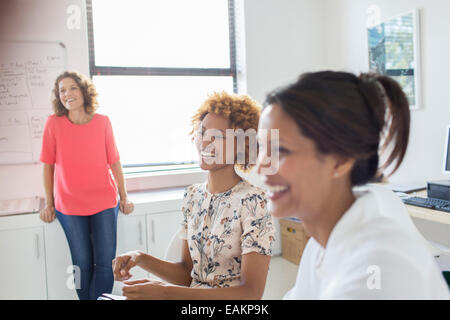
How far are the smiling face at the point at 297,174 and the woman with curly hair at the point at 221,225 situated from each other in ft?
1.67

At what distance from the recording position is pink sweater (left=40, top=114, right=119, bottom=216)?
8.47 feet

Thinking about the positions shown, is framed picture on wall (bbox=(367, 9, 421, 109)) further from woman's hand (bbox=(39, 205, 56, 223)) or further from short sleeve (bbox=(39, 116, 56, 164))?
woman's hand (bbox=(39, 205, 56, 223))

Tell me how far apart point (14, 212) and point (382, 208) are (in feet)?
8.52

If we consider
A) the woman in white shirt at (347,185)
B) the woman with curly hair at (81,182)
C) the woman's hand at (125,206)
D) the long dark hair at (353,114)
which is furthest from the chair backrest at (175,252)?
the woman's hand at (125,206)

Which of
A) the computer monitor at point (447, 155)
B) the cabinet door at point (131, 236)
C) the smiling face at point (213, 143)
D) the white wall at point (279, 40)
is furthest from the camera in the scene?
the white wall at point (279, 40)

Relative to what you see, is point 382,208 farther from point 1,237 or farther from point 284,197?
point 1,237

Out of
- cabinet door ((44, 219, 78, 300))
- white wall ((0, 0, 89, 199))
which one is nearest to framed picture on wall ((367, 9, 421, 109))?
white wall ((0, 0, 89, 199))

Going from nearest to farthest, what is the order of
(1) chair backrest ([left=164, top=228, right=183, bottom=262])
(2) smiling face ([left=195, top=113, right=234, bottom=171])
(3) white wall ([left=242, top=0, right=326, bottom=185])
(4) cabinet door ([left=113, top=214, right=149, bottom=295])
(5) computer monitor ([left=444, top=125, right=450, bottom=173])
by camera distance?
(2) smiling face ([left=195, top=113, right=234, bottom=171]) → (1) chair backrest ([left=164, top=228, right=183, bottom=262]) → (5) computer monitor ([left=444, top=125, right=450, bottom=173]) → (4) cabinet door ([left=113, top=214, right=149, bottom=295]) → (3) white wall ([left=242, top=0, right=326, bottom=185])

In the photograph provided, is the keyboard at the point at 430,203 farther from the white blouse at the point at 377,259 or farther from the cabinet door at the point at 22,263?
the cabinet door at the point at 22,263

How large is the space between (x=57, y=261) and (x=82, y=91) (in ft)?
3.88

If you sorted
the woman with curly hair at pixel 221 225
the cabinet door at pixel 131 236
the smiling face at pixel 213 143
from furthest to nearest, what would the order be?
1. the cabinet door at pixel 131 236
2. the smiling face at pixel 213 143
3. the woman with curly hair at pixel 221 225

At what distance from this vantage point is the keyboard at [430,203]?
2.27 meters

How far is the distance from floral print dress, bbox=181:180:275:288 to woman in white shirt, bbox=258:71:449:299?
44cm

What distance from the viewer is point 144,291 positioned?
3.51 ft
